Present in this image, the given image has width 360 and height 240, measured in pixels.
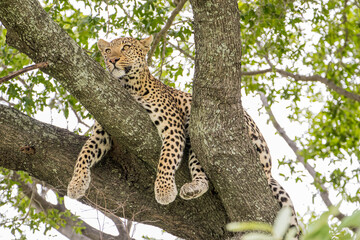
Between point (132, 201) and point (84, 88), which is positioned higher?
point (84, 88)

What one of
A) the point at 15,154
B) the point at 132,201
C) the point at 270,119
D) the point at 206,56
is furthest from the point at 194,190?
the point at 270,119

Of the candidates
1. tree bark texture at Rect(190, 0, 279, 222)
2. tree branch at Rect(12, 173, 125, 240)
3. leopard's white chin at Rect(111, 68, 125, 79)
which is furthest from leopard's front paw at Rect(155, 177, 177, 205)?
tree branch at Rect(12, 173, 125, 240)

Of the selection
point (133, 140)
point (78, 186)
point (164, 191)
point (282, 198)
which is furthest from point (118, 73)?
point (282, 198)

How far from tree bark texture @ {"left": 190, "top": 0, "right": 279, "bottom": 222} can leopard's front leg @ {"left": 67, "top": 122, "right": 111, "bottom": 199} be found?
1.01m

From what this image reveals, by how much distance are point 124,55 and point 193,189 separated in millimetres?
1881

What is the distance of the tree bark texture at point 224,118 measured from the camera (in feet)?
12.9

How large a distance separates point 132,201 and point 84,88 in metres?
1.23

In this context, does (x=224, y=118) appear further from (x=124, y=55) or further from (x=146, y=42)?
(x=146, y=42)

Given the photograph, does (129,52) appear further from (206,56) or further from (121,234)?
(121,234)

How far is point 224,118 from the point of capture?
4098 mm

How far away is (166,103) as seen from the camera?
5129 millimetres

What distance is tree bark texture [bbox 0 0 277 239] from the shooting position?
3.94 m

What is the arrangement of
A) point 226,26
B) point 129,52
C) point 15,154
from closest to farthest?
point 226,26 → point 15,154 → point 129,52

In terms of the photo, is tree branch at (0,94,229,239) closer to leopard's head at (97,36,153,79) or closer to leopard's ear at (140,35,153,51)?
leopard's head at (97,36,153,79)
